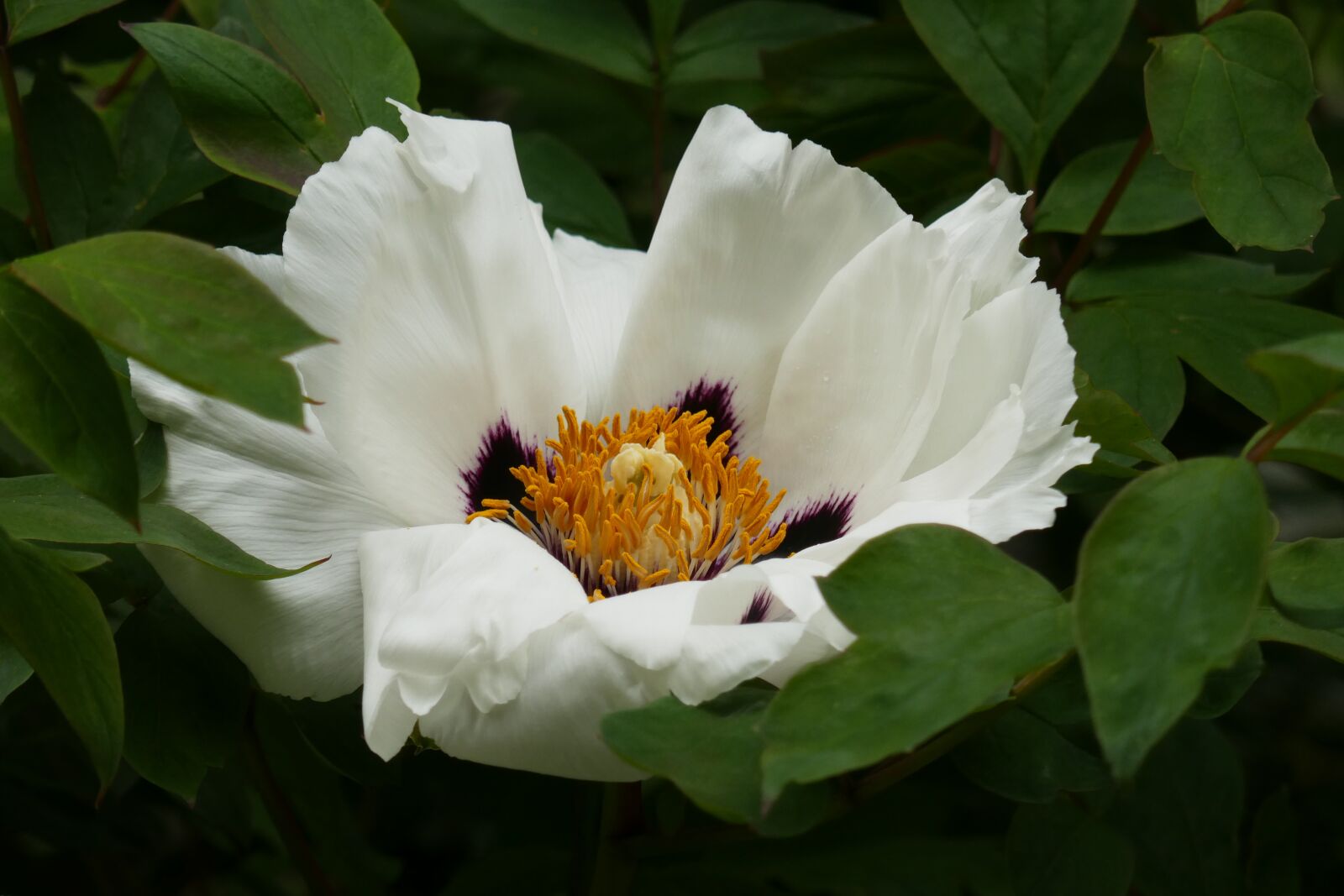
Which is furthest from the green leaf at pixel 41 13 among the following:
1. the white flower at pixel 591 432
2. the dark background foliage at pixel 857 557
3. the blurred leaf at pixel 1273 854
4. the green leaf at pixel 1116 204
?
the blurred leaf at pixel 1273 854

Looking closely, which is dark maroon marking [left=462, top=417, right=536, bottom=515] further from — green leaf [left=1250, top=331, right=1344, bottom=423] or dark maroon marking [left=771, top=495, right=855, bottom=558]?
green leaf [left=1250, top=331, right=1344, bottom=423]

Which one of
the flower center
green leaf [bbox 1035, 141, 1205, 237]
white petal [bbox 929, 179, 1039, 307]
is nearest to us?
white petal [bbox 929, 179, 1039, 307]

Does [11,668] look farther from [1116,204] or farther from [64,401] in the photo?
[1116,204]

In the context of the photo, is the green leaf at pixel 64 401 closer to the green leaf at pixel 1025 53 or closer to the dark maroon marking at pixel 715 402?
the dark maroon marking at pixel 715 402

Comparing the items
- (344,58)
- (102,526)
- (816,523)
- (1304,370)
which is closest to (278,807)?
(102,526)

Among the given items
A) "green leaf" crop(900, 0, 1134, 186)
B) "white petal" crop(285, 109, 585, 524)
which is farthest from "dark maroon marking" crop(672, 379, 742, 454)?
"green leaf" crop(900, 0, 1134, 186)

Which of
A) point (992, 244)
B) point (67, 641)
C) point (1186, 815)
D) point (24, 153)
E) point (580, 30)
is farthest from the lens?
point (580, 30)

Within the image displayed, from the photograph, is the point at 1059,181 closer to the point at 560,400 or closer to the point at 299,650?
the point at 560,400
